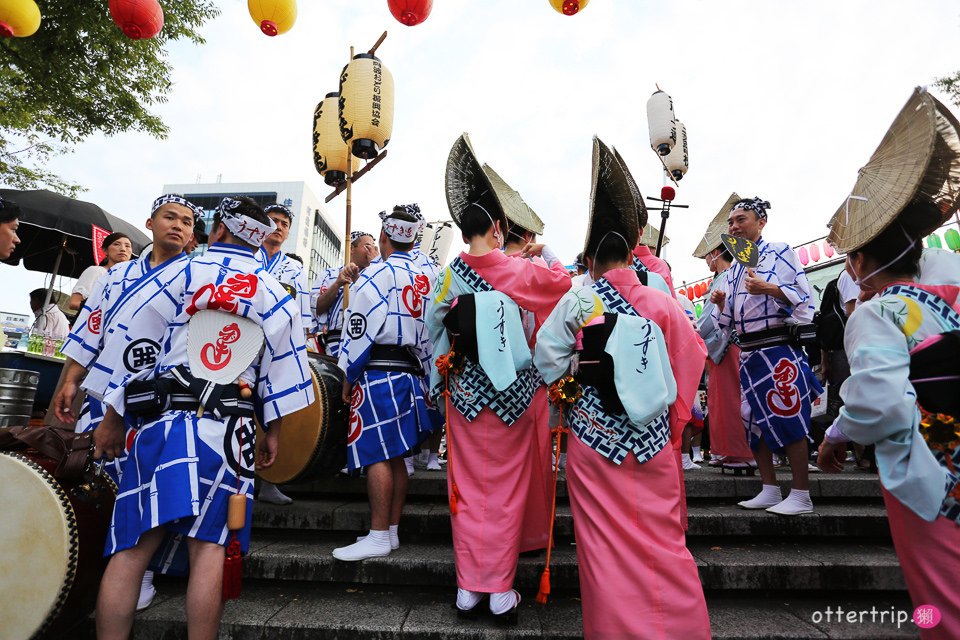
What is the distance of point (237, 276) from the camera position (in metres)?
2.20

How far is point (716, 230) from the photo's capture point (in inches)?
204

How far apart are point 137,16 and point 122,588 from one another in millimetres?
6092

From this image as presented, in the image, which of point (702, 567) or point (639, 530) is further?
point (702, 567)

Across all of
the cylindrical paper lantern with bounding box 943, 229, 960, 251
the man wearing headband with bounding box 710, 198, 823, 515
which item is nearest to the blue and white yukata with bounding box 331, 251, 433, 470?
the man wearing headband with bounding box 710, 198, 823, 515

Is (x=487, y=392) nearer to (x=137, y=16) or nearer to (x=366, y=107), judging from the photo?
(x=366, y=107)

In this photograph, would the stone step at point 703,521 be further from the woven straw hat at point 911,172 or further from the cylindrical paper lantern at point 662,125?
the cylindrical paper lantern at point 662,125

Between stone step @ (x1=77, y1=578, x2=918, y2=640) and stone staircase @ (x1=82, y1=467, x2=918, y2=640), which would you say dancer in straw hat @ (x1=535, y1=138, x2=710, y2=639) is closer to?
stone staircase @ (x1=82, y1=467, x2=918, y2=640)

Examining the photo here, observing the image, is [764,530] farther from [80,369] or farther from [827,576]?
[80,369]

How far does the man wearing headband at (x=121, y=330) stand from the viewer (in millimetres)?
2240

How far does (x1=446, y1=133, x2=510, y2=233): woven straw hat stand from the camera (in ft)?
10.5

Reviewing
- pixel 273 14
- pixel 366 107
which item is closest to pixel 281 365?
pixel 366 107

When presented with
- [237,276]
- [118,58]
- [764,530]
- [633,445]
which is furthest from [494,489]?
[118,58]

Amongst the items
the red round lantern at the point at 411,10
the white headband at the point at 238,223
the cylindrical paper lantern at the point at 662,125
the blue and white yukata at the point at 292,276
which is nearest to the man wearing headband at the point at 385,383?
the white headband at the point at 238,223

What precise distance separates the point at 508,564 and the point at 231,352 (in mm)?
1668
